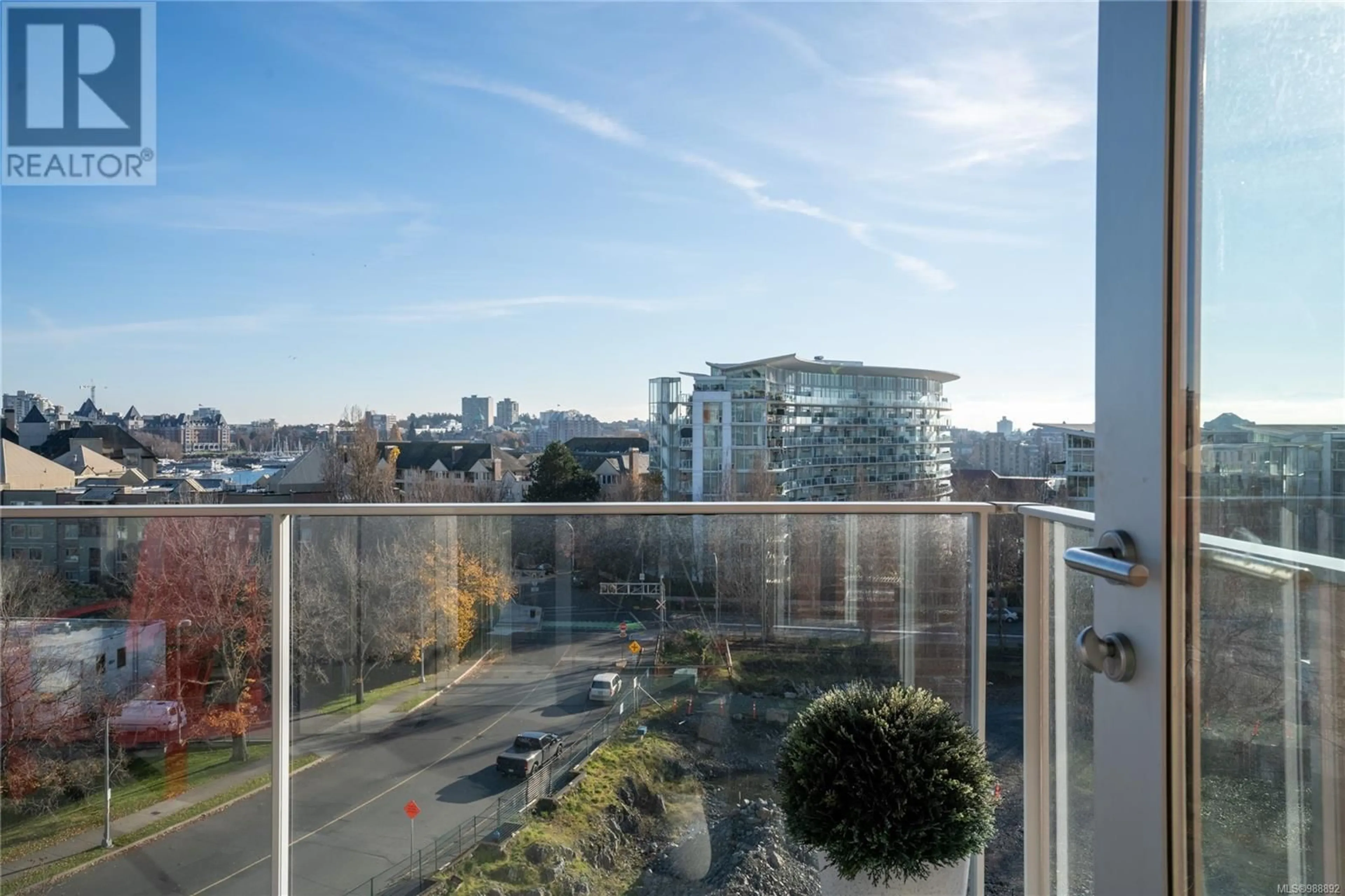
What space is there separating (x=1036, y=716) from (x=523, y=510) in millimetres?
1219

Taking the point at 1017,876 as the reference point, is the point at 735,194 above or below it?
above

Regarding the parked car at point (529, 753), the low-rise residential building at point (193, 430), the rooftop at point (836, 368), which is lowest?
the parked car at point (529, 753)

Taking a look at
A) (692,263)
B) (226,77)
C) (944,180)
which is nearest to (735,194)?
(692,263)

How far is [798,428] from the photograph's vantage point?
18.9ft

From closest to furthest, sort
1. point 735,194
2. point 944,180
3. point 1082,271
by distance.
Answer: point 1082,271 → point 944,180 → point 735,194

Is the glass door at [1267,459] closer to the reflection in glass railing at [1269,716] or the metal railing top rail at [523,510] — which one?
the reflection in glass railing at [1269,716]

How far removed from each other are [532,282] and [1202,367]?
39.0ft

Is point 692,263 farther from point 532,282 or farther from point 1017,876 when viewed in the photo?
point 1017,876

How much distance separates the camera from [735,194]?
10.1 meters

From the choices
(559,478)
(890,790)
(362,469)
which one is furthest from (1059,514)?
(362,469)
